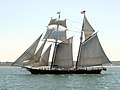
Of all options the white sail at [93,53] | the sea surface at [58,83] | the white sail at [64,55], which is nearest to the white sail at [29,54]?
the sea surface at [58,83]

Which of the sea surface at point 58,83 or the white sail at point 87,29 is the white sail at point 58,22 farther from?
the sea surface at point 58,83

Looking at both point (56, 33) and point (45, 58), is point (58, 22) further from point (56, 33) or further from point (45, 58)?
point (45, 58)

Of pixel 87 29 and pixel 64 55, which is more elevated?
pixel 87 29

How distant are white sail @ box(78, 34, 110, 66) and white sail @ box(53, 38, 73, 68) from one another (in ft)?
11.2

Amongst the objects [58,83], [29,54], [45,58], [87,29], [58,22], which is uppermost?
[58,22]

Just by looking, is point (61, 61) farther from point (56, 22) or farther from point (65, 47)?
point (56, 22)

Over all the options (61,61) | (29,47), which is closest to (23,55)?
(29,47)

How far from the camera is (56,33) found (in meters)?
95.0

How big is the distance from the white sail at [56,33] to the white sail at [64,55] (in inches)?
73.5

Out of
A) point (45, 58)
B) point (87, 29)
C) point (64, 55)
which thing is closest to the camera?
point (45, 58)

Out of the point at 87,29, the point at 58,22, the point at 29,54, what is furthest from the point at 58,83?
the point at 58,22

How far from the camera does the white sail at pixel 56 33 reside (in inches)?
3691

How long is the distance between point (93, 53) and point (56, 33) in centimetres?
1100

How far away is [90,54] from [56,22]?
12.3 meters
